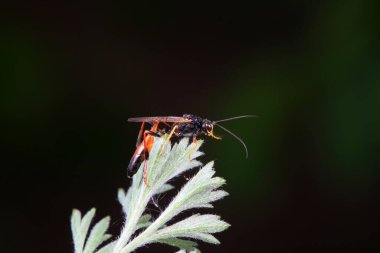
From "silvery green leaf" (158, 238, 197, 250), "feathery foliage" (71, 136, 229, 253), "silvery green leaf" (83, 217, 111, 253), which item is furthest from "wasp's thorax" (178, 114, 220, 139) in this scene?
"silvery green leaf" (158, 238, 197, 250)

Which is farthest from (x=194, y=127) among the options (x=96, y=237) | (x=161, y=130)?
(x=96, y=237)

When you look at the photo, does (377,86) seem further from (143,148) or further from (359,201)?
(143,148)

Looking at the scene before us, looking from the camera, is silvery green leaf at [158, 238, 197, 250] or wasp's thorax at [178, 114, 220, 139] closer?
silvery green leaf at [158, 238, 197, 250]

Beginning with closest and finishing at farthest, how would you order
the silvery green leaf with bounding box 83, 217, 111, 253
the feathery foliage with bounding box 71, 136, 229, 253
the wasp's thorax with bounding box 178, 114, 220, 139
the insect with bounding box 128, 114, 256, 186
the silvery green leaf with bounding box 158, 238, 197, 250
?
the feathery foliage with bounding box 71, 136, 229, 253, the silvery green leaf with bounding box 158, 238, 197, 250, the silvery green leaf with bounding box 83, 217, 111, 253, the insect with bounding box 128, 114, 256, 186, the wasp's thorax with bounding box 178, 114, 220, 139

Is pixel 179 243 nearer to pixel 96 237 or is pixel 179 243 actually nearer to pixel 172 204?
pixel 172 204

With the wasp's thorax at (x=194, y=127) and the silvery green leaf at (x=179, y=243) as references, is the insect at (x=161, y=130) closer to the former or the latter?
the wasp's thorax at (x=194, y=127)

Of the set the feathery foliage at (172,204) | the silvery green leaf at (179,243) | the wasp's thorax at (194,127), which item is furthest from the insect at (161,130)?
the silvery green leaf at (179,243)

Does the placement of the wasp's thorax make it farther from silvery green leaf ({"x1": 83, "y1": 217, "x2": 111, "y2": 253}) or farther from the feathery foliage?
silvery green leaf ({"x1": 83, "y1": 217, "x2": 111, "y2": 253})

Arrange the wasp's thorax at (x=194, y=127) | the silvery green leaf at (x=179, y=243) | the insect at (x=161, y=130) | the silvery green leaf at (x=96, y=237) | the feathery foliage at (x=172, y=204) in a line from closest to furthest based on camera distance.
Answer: the feathery foliage at (x=172, y=204)
the silvery green leaf at (x=179, y=243)
the silvery green leaf at (x=96, y=237)
the insect at (x=161, y=130)
the wasp's thorax at (x=194, y=127)

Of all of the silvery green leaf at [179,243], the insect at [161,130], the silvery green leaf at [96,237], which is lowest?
the silvery green leaf at [96,237]

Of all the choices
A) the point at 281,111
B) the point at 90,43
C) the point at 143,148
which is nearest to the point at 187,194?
the point at 143,148

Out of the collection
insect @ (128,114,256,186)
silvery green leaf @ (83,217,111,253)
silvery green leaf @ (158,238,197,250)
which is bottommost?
silvery green leaf @ (83,217,111,253)
